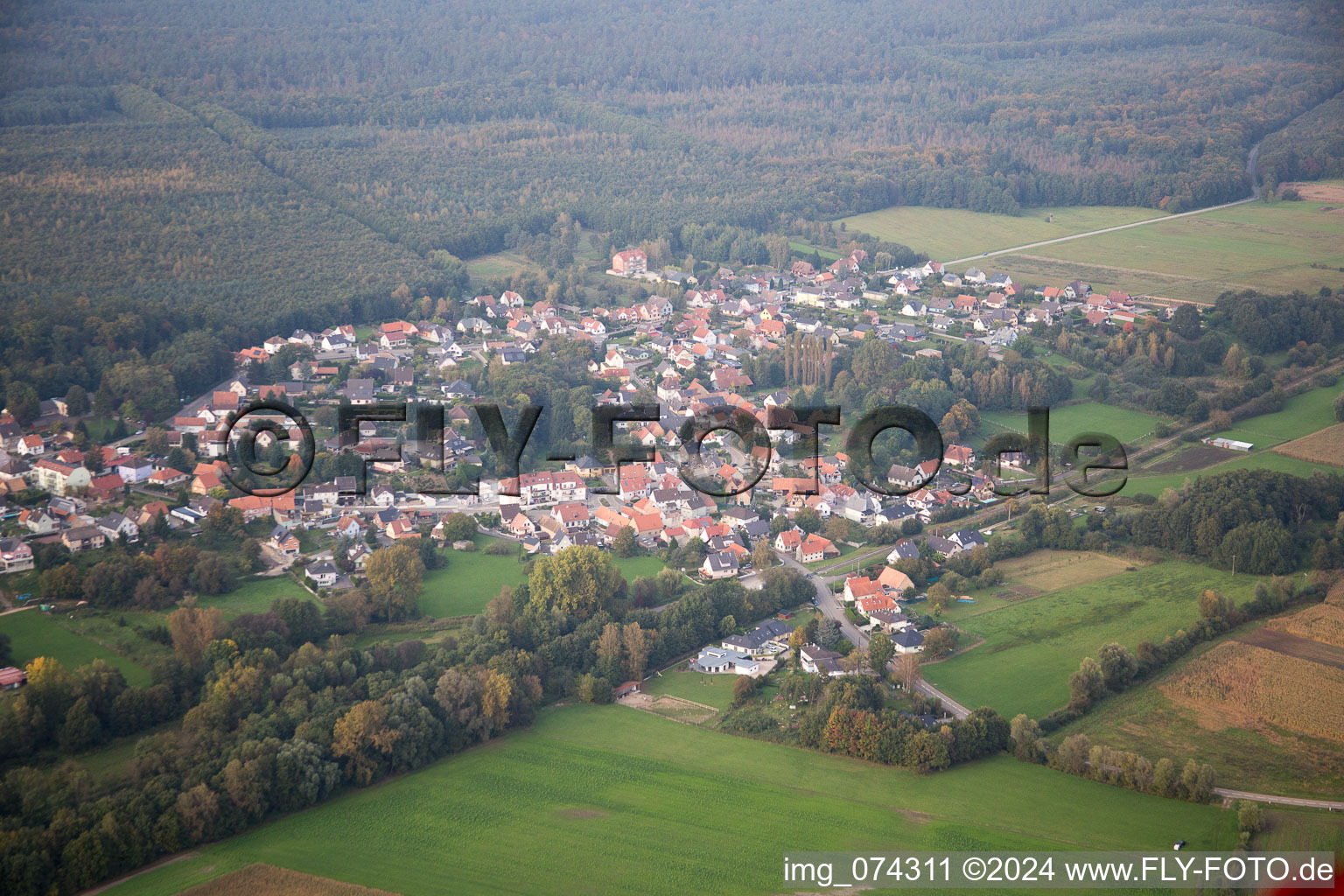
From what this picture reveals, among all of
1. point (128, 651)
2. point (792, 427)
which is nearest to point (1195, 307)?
point (792, 427)

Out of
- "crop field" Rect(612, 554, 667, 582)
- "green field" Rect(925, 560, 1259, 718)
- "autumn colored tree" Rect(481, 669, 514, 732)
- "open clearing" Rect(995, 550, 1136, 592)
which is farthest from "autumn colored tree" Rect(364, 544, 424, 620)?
"open clearing" Rect(995, 550, 1136, 592)

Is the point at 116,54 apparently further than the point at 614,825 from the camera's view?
Yes

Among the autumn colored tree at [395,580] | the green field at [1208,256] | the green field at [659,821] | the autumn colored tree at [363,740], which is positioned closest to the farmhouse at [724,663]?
the green field at [659,821]

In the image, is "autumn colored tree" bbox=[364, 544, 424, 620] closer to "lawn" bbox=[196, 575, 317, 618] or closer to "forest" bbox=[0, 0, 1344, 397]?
"lawn" bbox=[196, 575, 317, 618]

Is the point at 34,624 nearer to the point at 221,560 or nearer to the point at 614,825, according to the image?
Answer: the point at 221,560

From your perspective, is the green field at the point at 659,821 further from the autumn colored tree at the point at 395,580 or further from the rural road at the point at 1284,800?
the autumn colored tree at the point at 395,580

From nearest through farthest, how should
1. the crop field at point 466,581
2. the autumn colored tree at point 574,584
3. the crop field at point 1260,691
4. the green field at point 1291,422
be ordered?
1. the crop field at point 1260,691
2. the autumn colored tree at point 574,584
3. the crop field at point 466,581
4. the green field at point 1291,422

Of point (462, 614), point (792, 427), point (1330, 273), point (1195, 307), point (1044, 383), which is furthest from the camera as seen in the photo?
point (1330, 273)
